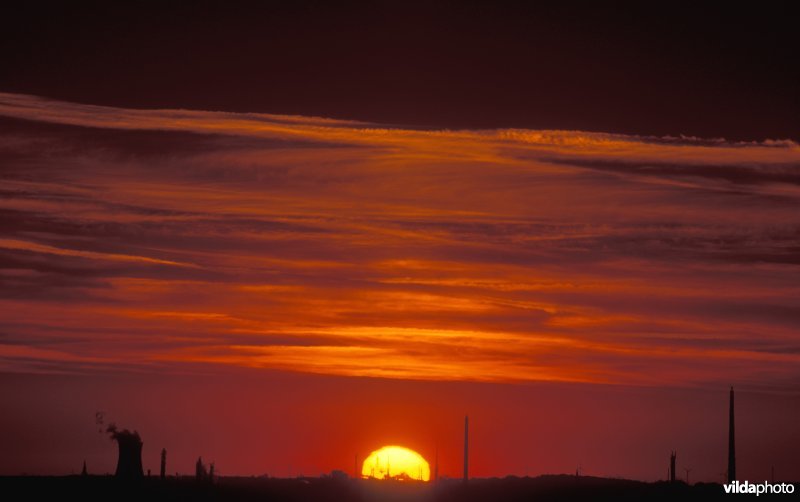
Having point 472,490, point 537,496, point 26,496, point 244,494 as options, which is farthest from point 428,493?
point 26,496

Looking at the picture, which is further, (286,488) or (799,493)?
(286,488)

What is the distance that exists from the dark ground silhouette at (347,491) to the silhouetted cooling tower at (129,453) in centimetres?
119

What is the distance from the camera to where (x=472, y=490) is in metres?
146

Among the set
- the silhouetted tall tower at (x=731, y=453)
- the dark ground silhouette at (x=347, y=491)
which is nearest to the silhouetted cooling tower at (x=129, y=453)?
the dark ground silhouette at (x=347, y=491)

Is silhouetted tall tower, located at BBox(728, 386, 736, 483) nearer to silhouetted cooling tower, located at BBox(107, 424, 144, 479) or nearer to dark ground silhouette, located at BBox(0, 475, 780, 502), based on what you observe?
dark ground silhouette, located at BBox(0, 475, 780, 502)

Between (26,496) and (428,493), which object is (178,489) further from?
(428,493)

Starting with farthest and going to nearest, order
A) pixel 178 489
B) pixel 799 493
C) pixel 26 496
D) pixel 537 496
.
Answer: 1. pixel 537 496
2. pixel 799 493
3. pixel 178 489
4. pixel 26 496

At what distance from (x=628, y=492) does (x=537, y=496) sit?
819 cm

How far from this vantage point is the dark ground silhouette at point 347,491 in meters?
101

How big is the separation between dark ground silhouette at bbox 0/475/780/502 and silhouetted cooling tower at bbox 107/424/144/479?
1.19 meters

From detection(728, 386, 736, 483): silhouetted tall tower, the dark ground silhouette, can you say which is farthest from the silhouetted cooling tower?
detection(728, 386, 736, 483): silhouetted tall tower

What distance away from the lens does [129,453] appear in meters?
113

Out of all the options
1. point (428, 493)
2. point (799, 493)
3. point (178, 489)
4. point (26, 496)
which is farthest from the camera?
point (428, 493)

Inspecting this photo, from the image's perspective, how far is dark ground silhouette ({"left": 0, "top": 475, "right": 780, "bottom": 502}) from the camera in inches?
3991
